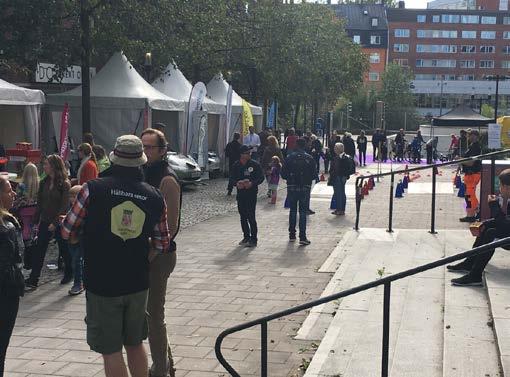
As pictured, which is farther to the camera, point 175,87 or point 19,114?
point 175,87

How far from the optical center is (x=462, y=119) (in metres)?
41.4

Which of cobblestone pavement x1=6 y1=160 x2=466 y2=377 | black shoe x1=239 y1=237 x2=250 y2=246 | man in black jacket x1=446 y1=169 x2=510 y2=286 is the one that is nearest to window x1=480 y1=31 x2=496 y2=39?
cobblestone pavement x1=6 y1=160 x2=466 y2=377

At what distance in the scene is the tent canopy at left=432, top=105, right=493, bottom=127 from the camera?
41.1m

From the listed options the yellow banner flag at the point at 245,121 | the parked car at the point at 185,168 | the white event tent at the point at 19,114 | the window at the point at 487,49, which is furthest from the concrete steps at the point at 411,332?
the window at the point at 487,49

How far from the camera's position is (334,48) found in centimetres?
4678

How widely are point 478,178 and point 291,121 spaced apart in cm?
4500

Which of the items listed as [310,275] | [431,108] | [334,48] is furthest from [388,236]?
[431,108]

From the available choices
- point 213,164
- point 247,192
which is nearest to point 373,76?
point 213,164

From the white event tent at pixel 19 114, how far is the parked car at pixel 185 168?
4360mm

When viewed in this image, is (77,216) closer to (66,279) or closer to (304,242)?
(66,279)

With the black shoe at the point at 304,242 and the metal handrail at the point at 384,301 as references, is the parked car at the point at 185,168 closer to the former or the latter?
the black shoe at the point at 304,242

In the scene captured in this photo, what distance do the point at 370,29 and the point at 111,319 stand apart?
380 feet

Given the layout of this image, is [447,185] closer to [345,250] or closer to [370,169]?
[370,169]

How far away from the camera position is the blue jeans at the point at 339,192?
15.4 meters
